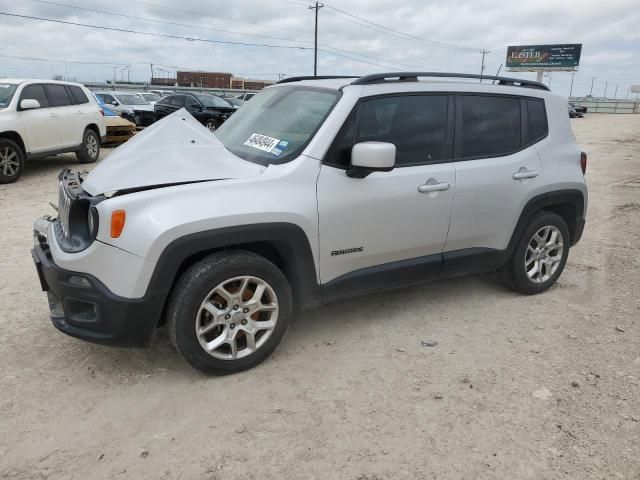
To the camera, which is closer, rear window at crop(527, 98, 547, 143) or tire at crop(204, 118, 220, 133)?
rear window at crop(527, 98, 547, 143)

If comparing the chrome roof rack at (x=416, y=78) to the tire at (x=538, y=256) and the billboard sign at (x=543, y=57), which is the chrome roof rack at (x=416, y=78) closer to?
the tire at (x=538, y=256)

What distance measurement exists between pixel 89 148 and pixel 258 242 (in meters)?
9.32

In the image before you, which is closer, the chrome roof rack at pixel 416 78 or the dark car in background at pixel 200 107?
the chrome roof rack at pixel 416 78

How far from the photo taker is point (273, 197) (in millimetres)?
3055

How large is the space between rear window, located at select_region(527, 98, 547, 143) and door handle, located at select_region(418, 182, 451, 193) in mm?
1082

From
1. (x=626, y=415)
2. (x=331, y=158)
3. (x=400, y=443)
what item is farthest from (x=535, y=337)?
(x=331, y=158)

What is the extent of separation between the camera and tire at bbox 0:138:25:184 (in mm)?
8867

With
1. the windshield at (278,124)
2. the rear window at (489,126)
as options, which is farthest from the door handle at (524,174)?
the windshield at (278,124)

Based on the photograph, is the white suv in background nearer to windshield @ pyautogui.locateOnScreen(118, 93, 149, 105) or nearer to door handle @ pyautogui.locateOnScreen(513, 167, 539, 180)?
door handle @ pyautogui.locateOnScreen(513, 167, 539, 180)

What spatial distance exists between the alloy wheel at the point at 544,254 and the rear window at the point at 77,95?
31.8 feet

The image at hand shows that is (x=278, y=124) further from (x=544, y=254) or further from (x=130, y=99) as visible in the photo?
(x=130, y=99)

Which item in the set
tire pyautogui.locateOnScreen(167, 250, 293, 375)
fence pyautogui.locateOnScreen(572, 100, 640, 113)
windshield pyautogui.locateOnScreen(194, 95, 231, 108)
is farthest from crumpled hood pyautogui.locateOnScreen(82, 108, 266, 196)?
fence pyautogui.locateOnScreen(572, 100, 640, 113)

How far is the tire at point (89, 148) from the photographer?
427 inches

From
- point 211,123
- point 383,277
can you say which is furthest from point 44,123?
point 211,123
